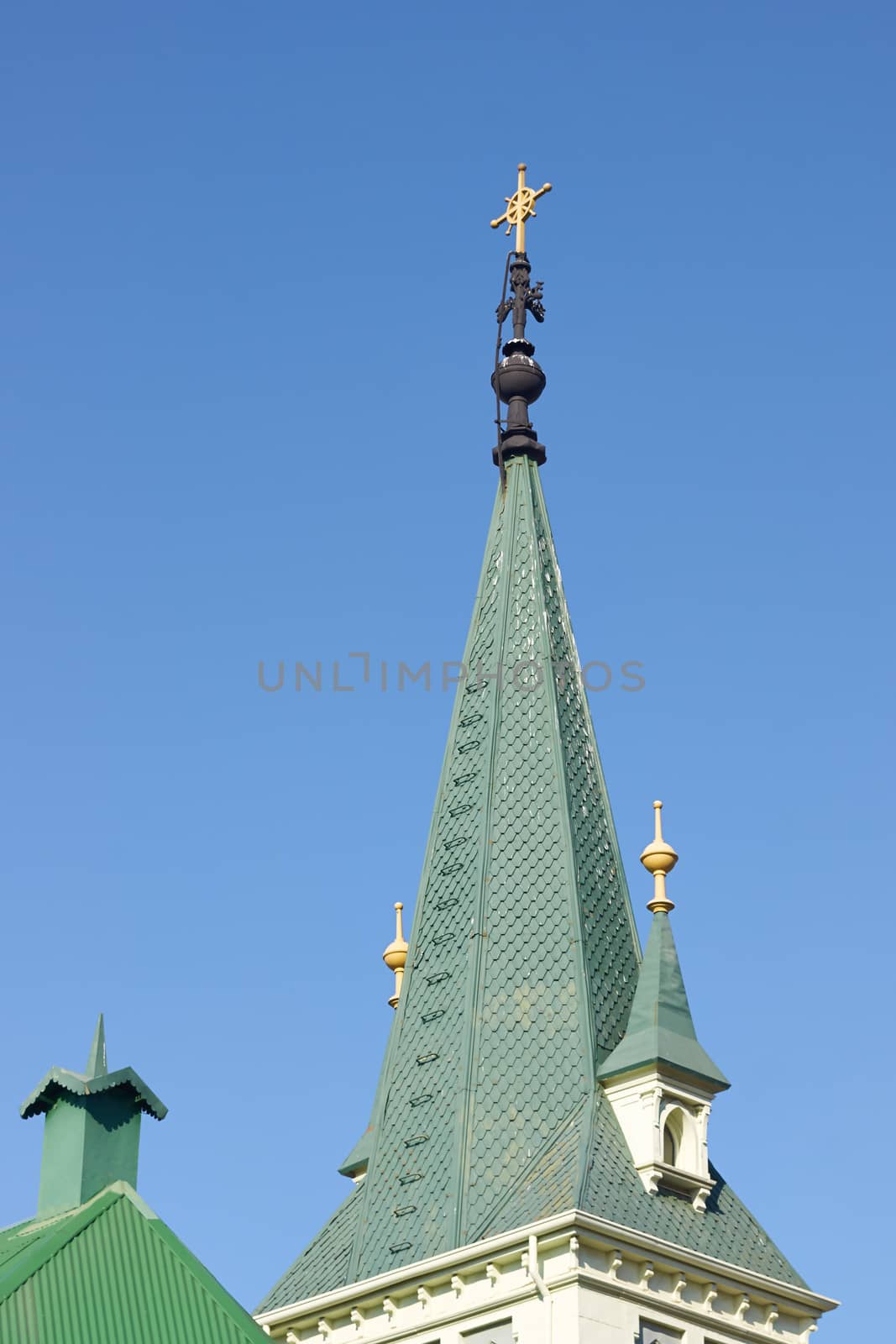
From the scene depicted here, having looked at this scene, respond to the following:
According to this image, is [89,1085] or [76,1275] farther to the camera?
[89,1085]

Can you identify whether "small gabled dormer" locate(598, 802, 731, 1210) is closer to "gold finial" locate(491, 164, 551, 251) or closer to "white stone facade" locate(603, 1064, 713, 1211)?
"white stone facade" locate(603, 1064, 713, 1211)

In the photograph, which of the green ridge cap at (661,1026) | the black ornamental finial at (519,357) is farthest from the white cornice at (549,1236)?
the black ornamental finial at (519,357)

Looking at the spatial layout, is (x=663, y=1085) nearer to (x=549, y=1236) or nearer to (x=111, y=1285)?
(x=549, y=1236)

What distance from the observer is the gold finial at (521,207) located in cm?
6044

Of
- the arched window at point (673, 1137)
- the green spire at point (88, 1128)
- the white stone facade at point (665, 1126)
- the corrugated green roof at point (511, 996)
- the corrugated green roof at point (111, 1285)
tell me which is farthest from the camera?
the arched window at point (673, 1137)

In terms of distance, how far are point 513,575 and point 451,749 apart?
12.5ft

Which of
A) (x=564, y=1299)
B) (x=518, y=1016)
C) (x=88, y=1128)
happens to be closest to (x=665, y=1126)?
(x=518, y=1016)

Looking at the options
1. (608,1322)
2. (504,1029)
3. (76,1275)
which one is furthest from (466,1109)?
(76,1275)

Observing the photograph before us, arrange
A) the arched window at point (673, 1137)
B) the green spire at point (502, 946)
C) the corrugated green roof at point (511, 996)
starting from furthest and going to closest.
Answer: the arched window at point (673, 1137) → the green spire at point (502, 946) → the corrugated green roof at point (511, 996)

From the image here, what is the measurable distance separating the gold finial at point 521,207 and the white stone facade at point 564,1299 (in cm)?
2345

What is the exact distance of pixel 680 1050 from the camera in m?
48.7

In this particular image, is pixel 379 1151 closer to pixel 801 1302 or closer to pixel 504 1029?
pixel 504 1029

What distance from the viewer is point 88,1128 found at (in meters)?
43.4

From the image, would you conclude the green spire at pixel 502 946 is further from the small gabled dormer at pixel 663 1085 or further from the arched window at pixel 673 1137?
the arched window at pixel 673 1137
